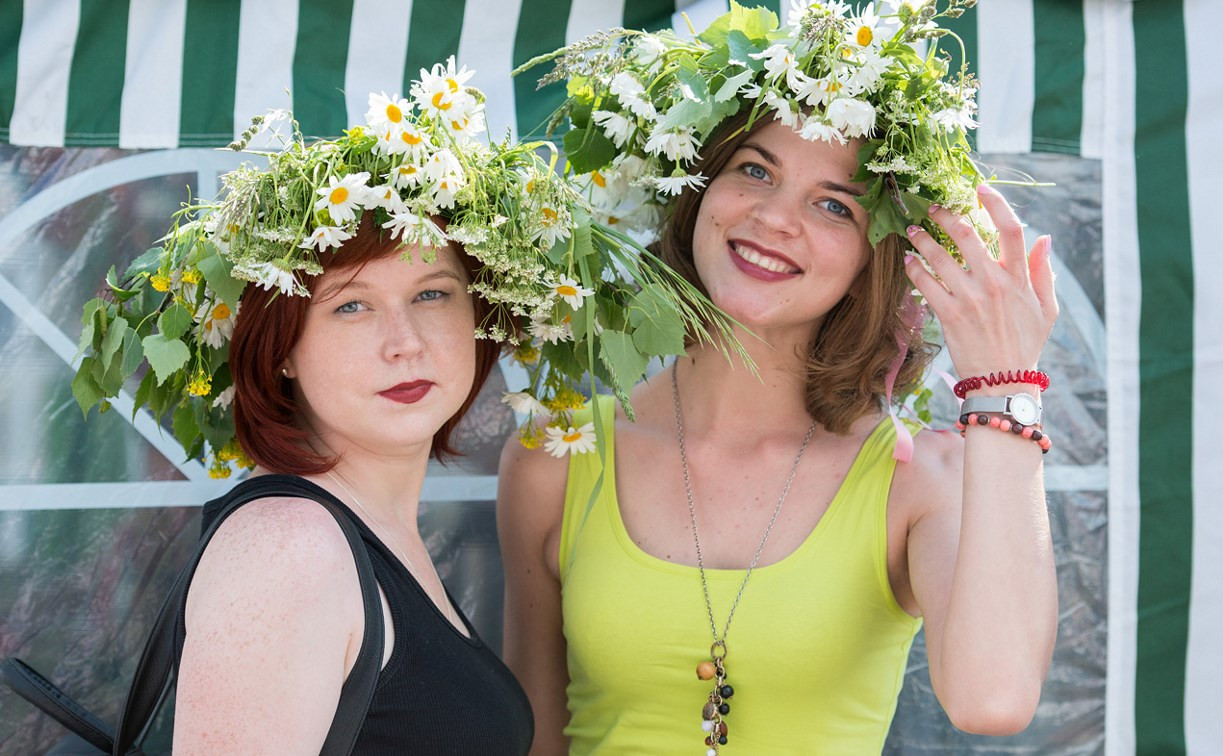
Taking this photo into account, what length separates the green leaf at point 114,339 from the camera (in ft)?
6.21

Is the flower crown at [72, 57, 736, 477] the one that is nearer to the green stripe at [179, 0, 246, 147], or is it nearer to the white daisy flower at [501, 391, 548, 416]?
the white daisy flower at [501, 391, 548, 416]

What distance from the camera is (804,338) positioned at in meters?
2.43

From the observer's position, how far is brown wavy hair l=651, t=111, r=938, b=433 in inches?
87.8

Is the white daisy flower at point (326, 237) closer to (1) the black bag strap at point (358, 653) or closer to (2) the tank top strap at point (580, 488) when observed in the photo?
(1) the black bag strap at point (358, 653)

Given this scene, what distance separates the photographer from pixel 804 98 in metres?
2.04

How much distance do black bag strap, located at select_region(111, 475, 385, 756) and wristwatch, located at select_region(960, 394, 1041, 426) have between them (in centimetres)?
110

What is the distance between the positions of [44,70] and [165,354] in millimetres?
1338

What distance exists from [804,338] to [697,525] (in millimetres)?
487

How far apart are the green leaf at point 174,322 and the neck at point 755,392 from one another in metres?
1.12

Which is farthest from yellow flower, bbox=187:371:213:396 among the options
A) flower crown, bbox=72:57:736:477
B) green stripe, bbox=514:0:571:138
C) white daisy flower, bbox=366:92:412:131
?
green stripe, bbox=514:0:571:138

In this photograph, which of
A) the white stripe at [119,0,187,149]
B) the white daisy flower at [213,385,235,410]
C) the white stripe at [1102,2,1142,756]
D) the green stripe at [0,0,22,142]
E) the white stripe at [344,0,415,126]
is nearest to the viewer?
the white daisy flower at [213,385,235,410]

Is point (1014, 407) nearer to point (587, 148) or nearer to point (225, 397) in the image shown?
point (587, 148)

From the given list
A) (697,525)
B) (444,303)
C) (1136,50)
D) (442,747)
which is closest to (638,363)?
(444,303)

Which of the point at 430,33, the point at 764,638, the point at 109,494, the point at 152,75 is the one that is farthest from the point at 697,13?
the point at 109,494
